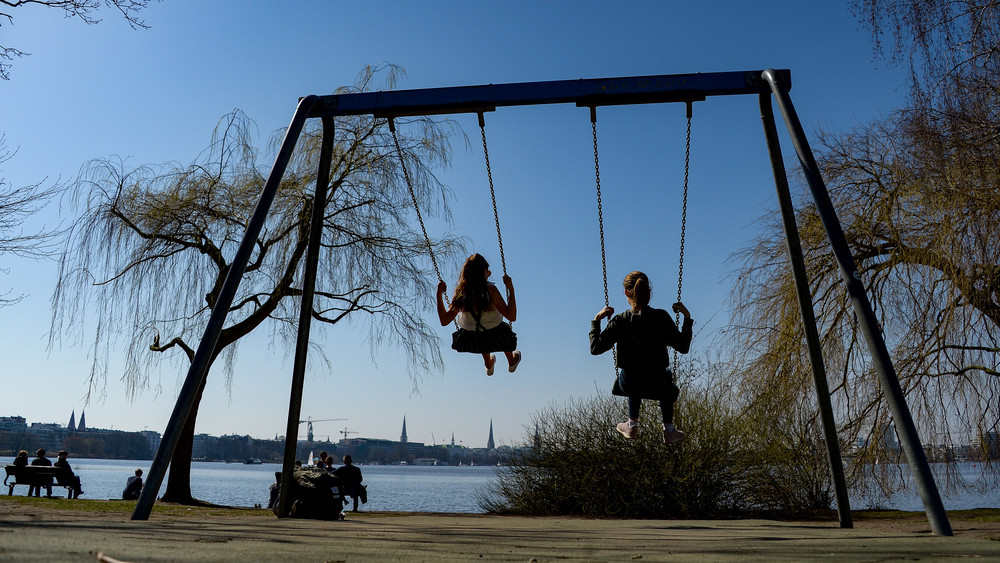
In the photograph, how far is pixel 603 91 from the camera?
679 cm

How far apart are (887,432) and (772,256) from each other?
316 centimetres

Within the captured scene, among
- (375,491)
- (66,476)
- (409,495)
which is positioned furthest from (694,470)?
(375,491)

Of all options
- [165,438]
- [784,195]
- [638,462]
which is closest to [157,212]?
[165,438]

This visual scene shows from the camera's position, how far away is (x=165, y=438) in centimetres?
616

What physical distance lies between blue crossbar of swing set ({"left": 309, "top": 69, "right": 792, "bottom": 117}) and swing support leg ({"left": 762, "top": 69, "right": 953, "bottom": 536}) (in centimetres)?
27

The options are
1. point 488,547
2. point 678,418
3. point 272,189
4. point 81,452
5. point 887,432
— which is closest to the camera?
point 488,547

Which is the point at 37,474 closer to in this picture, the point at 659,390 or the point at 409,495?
the point at 659,390

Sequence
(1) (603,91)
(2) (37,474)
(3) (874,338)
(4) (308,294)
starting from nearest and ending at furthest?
(3) (874,338) < (1) (603,91) < (4) (308,294) < (2) (37,474)

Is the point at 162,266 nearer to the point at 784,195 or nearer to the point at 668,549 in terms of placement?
the point at 784,195

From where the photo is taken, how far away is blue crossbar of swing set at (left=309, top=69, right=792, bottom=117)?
22.3 feet

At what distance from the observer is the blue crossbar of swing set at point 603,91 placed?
6789 millimetres

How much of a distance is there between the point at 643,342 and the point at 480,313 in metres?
1.57

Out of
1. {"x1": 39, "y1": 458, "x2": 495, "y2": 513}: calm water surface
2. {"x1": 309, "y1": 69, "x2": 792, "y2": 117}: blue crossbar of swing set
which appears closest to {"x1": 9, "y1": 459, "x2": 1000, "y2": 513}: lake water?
{"x1": 39, "y1": 458, "x2": 495, "y2": 513}: calm water surface

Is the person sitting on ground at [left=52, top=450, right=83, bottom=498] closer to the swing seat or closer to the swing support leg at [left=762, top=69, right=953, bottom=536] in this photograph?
the swing seat
